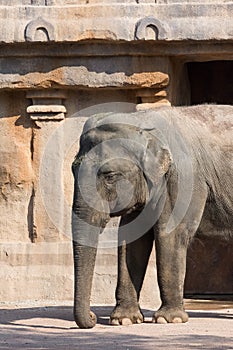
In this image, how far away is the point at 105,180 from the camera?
10.8 metres

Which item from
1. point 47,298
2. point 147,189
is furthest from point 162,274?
point 47,298

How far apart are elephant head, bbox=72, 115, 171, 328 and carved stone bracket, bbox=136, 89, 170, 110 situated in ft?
6.84

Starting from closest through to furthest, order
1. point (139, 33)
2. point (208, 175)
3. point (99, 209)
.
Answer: point (99, 209)
point (208, 175)
point (139, 33)

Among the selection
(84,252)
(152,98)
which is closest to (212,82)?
(152,98)

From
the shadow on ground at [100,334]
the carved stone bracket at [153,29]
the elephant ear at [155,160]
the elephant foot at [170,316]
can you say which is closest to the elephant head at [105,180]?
the elephant ear at [155,160]

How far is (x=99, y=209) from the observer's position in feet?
35.2

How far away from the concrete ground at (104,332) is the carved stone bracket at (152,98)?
6.21ft

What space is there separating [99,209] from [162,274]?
0.81 m

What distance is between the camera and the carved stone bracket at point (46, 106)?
13.3 meters

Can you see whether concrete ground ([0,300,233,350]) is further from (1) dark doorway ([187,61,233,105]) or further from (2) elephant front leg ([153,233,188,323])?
(1) dark doorway ([187,61,233,105])

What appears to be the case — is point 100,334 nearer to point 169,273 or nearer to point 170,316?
point 170,316

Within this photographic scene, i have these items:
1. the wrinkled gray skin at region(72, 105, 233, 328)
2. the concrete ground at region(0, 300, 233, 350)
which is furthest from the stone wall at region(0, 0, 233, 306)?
the wrinkled gray skin at region(72, 105, 233, 328)

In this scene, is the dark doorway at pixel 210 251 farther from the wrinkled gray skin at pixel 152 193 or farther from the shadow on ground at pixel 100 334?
the wrinkled gray skin at pixel 152 193

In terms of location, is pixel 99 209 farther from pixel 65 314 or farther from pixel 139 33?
pixel 139 33
